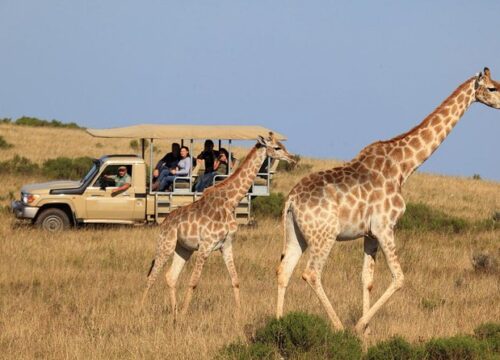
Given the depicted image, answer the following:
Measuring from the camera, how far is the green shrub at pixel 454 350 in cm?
905

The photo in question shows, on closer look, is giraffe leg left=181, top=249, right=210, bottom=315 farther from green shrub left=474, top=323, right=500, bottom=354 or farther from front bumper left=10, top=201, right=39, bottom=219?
front bumper left=10, top=201, right=39, bottom=219

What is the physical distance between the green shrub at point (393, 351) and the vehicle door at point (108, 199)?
37.2 feet

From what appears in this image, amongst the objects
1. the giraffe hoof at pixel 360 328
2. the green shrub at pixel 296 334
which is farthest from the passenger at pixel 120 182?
the green shrub at pixel 296 334

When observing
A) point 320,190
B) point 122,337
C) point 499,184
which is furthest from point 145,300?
point 499,184

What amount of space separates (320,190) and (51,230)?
10.4m

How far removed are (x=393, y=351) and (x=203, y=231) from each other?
11.6ft

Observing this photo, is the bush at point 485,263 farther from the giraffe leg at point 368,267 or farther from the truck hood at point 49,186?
the truck hood at point 49,186

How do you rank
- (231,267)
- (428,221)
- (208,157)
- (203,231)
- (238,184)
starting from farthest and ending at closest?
1. (428,221)
2. (208,157)
3. (238,184)
4. (203,231)
5. (231,267)

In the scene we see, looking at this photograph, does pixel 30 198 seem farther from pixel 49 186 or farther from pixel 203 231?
pixel 203 231

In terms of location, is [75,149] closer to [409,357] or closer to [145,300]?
[145,300]

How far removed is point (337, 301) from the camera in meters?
12.5

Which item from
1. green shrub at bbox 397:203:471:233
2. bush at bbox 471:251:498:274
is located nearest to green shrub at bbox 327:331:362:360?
bush at bbox 471:251:498:274

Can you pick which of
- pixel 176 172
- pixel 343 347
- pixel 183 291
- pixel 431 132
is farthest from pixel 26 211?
pixel 343 347

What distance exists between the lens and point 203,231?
38.8 feet
